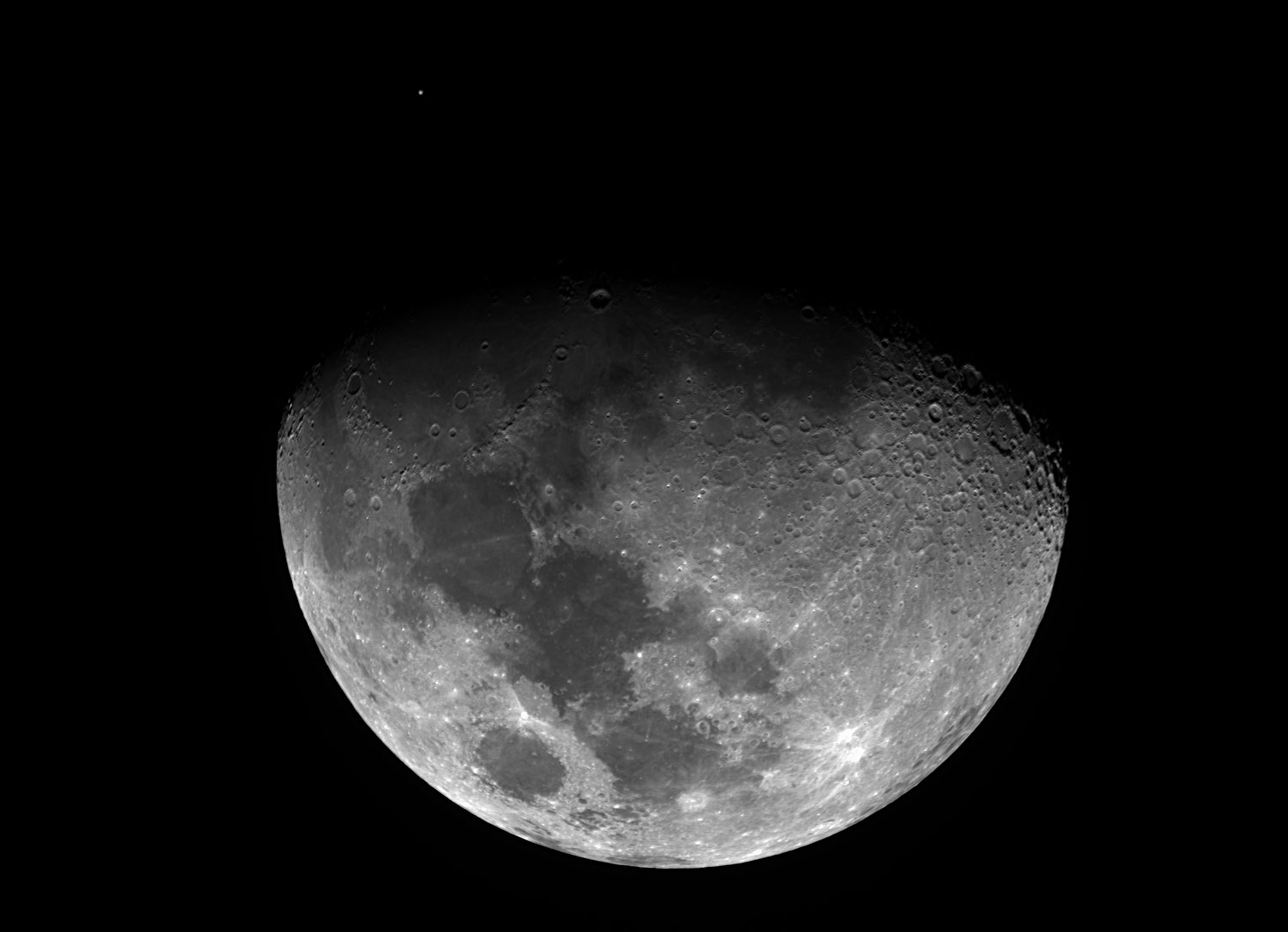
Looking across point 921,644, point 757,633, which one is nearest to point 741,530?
point 757,633

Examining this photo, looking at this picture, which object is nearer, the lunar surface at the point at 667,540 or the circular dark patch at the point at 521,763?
the lunar surface at the point at 667,540

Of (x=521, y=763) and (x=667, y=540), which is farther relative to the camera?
(x=521, y=763)

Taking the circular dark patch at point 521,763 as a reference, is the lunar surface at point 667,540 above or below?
above

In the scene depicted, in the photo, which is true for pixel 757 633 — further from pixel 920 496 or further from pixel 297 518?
pixel 297 518

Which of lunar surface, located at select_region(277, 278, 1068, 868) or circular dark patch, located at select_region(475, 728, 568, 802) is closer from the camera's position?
lunar surface, located at select_region(277, 278, 1068, 868)

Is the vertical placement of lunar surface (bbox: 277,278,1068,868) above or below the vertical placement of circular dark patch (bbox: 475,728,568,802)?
above

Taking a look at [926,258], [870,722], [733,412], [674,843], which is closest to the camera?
[733,412]

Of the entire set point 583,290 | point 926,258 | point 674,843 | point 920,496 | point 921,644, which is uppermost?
point 926,258

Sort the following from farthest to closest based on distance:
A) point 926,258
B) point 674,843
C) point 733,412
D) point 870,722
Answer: point 674,843 → point 870,722 → point 926,258 → point 733,412
